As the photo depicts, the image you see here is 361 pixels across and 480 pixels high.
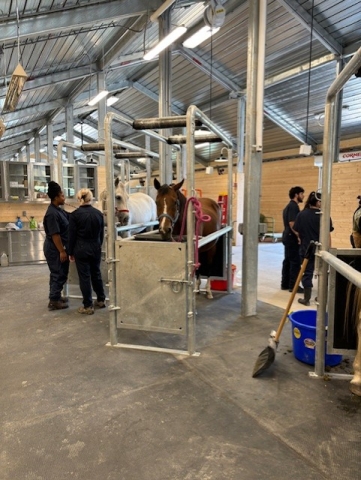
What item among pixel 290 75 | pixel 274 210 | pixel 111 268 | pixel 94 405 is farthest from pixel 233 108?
pixel 94 405

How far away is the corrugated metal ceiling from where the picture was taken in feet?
18.6

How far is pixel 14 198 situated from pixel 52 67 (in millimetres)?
3277

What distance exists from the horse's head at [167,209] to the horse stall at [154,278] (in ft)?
0.63

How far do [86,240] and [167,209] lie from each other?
1.34 meters

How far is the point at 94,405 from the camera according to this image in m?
2.30

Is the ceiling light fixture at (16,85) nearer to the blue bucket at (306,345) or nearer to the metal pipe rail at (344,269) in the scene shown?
the metal pipe rail at (344,269)

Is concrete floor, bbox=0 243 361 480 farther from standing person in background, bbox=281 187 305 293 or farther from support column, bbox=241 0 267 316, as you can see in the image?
standing person in background, bbox=281 187 305 293

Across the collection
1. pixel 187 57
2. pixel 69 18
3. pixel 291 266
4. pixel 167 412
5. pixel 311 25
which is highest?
pixel 187 57

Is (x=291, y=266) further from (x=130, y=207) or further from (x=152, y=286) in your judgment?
(x=152, y=286)

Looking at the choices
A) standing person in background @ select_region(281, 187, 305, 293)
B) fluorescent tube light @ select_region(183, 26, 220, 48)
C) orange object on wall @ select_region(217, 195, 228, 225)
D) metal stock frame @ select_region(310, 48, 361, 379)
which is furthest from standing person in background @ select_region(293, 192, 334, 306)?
fluorescent tube light @ select_region(183, 26, 220, 48)

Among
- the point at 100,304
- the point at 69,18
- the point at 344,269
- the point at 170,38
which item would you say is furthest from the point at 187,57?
the point at 344,269

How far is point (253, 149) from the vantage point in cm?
415

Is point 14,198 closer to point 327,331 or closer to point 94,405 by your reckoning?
point 94,405

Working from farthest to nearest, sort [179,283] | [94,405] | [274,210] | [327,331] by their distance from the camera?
[274,210], [179,283], [327,331], [94,405]
